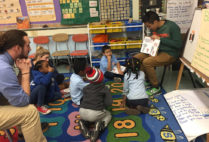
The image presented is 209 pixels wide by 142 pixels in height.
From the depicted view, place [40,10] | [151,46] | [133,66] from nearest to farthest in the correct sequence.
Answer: [133,66], [151,46], [40,10]

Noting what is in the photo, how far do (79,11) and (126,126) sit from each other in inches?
125

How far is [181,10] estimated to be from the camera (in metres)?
3.17

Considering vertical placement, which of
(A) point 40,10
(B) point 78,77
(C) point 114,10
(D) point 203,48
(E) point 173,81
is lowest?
(E) point 173,81

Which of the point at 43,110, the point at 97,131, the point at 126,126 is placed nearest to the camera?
the point at 97,131

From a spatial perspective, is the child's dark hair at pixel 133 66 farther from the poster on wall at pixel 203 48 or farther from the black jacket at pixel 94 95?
the poster on wall at pixel 203 48

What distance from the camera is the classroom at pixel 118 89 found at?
4.55ft

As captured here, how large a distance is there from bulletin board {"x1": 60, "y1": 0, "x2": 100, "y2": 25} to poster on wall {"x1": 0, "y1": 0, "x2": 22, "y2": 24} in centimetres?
122

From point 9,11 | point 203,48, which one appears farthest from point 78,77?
point 9,11

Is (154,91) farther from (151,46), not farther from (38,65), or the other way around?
(38,65)

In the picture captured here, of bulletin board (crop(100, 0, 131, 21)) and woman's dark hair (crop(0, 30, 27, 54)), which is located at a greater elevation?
bulletin board (crop(100, 0, 131, 21))

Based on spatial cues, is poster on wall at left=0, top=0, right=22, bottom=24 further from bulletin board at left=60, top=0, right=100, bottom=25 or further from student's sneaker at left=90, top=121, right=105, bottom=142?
student's sneaker at left=90, top=121, right=105, bottom=142

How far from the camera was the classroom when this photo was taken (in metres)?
1.39

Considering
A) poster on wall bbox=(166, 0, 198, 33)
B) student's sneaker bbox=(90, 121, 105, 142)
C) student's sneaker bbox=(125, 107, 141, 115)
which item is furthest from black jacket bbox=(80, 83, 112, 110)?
poster on wall bbox=(166, 0, 198, 33)

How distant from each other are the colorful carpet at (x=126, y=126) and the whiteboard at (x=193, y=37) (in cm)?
75
